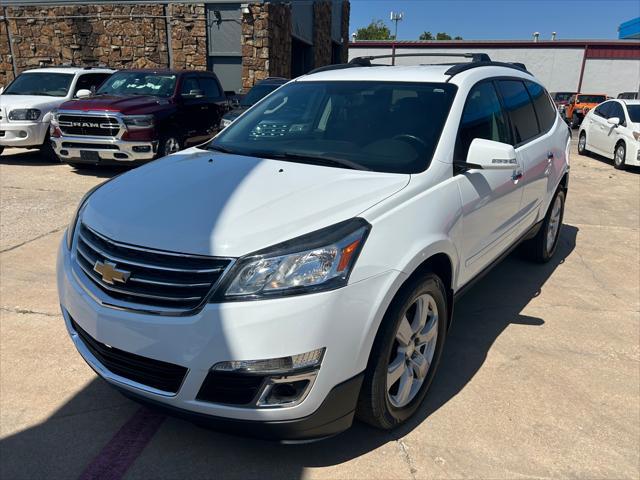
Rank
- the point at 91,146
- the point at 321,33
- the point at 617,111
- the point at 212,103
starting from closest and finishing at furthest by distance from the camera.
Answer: the point at 91,146 < the point at 212,103 < the point at 617,111 < the point at 321,33

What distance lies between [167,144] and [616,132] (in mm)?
9926

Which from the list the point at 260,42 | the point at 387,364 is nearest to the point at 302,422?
the point at 387,364

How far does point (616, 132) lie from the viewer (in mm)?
12055

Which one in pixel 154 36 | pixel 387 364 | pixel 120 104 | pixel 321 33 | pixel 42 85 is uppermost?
pixel 321 33

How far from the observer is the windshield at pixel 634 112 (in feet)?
38.5

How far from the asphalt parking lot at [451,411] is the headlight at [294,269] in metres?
0.93

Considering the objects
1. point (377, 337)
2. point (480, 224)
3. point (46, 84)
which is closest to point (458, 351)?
point (480, 224)

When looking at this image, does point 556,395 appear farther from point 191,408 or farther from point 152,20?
point 152,20

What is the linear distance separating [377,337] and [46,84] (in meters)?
10.9

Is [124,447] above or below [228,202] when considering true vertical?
below

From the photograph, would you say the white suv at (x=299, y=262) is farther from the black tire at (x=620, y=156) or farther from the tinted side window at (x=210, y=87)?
the black tire at (x=620, y=156)

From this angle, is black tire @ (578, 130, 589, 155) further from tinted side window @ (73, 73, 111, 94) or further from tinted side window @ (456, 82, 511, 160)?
tinted side window @ (73, 73, 111, 94)

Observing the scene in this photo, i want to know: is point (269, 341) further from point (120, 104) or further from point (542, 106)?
point (120, 104)

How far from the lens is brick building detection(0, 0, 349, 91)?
1773cm
